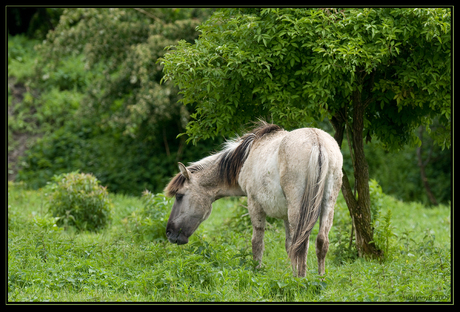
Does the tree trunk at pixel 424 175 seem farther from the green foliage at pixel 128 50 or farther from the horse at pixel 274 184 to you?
the horse at pixel 274 184

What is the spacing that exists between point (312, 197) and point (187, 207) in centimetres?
199

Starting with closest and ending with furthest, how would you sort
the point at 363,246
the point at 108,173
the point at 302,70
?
1. the point at 302,70
2. the point at 363,246
3. the point at 108,173

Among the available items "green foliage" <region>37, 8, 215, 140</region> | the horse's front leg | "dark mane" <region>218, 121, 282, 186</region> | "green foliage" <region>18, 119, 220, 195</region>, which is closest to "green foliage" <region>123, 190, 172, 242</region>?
"dark mane" <region>218, 121, 282, 186</region>

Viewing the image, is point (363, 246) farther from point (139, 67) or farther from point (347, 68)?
point (139, 67)

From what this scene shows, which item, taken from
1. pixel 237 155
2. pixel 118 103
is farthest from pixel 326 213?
pixel 118 103

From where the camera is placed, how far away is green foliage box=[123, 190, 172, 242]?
23.0 ft

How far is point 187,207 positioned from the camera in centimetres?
586

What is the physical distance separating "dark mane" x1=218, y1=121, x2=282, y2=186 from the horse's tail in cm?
110

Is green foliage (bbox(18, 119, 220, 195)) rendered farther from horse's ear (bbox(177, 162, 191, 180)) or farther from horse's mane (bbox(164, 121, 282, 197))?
horse's ear (bbox(177, 162, 191, 180))

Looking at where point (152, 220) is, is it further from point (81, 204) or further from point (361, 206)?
point (361, 206)

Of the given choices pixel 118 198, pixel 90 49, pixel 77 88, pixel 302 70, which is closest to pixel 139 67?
pixel 90 49

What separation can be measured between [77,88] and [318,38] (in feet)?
47.3

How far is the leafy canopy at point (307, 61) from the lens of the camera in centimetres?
Answer: 520

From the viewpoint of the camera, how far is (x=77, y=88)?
17.8 metres
